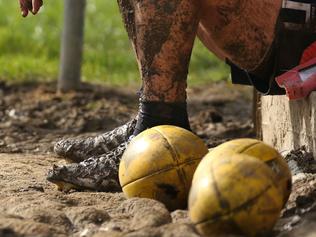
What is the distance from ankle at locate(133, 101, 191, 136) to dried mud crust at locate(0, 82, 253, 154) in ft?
4.63

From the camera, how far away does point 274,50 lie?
4203 millimetres

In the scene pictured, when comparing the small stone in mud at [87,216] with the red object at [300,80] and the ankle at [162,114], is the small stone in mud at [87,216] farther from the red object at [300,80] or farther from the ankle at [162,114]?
the red object at [300,80]

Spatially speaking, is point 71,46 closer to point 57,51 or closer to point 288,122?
point 57,51

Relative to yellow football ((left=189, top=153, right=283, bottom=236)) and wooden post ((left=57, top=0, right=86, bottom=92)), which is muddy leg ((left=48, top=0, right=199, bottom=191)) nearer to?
yellow football ((left=189, top=153, right=283, bottom=236))

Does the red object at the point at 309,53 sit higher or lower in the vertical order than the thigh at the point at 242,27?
lower

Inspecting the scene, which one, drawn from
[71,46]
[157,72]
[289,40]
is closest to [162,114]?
[157,72]

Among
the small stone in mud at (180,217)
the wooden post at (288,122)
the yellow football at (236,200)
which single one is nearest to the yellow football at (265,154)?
the yellow football at (236,200)

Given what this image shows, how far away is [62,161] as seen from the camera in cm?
502

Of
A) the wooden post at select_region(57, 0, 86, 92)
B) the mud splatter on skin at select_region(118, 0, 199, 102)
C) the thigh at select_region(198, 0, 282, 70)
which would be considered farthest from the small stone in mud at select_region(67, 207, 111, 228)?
the wooden post at select_region(57, 0, 86, 92)

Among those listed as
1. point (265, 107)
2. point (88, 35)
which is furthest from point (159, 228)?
point (88, 35)

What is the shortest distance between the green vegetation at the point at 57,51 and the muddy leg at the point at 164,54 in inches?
206

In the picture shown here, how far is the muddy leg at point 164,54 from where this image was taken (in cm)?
367

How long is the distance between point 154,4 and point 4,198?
1.05 metres

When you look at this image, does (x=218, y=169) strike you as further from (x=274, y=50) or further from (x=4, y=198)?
(x=274, y=50)
